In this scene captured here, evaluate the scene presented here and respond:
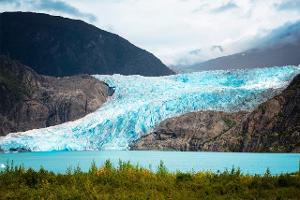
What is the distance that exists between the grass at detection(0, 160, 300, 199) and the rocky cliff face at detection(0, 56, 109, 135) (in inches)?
3546

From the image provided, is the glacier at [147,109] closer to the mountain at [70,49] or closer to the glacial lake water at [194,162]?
the glacial lake water at [194,162]

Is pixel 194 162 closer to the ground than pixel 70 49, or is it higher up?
closer to the ground

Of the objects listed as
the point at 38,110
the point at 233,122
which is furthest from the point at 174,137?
the point at 38,110

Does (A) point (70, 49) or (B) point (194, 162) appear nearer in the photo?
(B) point (194, 162)

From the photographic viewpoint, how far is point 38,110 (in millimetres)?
110312

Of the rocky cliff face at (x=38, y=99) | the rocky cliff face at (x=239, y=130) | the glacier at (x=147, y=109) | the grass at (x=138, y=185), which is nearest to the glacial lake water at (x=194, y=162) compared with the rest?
the glacier at (x=147, y=109)

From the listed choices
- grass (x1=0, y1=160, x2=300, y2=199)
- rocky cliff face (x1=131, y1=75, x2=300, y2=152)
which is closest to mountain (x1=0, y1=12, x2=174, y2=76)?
rocky cliff face (x1=131, y1=75, x2=300, y2=152)

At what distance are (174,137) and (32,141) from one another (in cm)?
2250

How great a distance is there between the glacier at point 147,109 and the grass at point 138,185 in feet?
190

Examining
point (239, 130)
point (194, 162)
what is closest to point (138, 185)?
point (194, 162)

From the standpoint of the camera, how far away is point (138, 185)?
45.1ft

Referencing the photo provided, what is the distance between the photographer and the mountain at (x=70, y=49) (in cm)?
16750

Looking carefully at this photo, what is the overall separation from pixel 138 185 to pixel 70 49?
160 meters

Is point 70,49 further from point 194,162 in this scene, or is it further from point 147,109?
point 194,162
